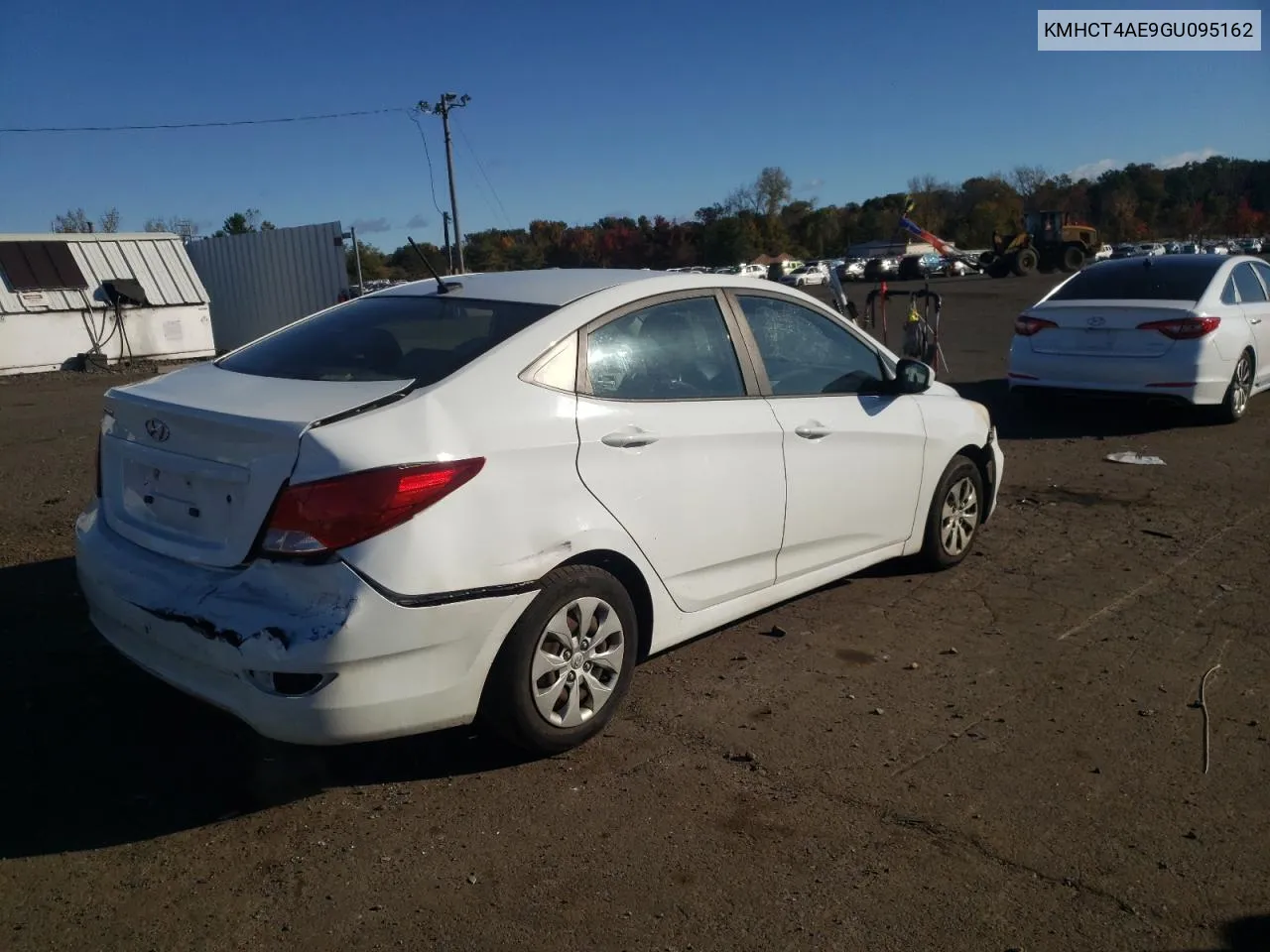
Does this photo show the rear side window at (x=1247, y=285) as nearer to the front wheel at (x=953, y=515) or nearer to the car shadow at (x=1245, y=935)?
the front wheel at (x=953, y=515)

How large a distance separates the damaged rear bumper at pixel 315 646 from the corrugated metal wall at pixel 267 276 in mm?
21827

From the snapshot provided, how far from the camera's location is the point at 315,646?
303 centimetres

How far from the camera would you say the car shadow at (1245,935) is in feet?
8.75

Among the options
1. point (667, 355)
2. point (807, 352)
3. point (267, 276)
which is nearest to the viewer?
point (667, 355)

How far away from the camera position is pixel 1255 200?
97000 millimetres

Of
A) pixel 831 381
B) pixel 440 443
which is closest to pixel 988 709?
pixel 831 381

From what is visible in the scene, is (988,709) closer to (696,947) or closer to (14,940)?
(696,947)

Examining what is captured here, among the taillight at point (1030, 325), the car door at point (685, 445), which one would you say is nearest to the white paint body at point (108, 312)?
the taillight at point (1030, 325)

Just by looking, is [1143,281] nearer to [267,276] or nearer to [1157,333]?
[1157,333]

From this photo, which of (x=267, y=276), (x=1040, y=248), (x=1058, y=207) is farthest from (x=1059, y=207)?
(x=267, y=276)

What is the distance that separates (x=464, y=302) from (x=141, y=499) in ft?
4.54

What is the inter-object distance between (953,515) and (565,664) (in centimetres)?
289

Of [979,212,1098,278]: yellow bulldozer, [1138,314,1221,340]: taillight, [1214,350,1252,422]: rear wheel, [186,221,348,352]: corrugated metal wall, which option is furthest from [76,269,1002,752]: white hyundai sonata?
[979,212,1098,278]: yellow bulldozer

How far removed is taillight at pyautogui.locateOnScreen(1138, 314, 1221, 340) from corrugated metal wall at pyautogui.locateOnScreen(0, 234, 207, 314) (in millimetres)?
18650
